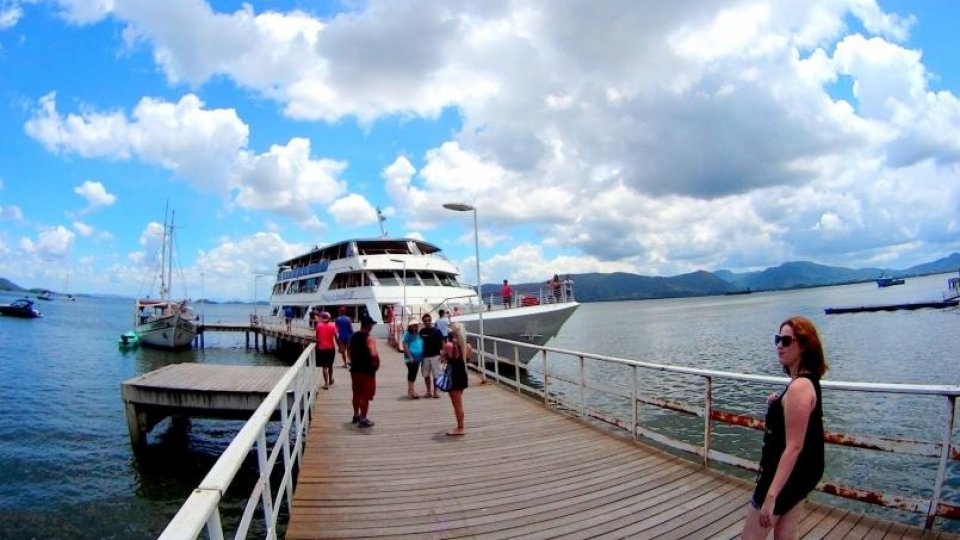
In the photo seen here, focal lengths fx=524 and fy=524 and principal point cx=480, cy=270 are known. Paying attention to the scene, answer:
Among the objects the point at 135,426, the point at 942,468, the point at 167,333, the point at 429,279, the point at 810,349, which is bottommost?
the point at 135,426

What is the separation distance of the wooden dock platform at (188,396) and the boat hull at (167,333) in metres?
30.4

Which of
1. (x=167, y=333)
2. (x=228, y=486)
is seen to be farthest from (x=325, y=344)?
(x=167, y=333)

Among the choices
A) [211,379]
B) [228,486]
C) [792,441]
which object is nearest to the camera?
[792,441]

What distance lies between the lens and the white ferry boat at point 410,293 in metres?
22.2

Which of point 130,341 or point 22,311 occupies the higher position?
point 22,311

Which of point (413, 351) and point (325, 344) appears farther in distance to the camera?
point (325, 344)

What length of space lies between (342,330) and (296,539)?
10.7 metres

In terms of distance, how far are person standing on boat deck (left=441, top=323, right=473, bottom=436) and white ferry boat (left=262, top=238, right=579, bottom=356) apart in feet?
43.0

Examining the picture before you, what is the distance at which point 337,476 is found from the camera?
19.0ft

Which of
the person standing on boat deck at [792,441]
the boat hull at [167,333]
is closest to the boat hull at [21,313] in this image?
the boat hull at [167,333]

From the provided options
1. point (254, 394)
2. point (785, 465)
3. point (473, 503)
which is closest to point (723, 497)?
point (473, 503)

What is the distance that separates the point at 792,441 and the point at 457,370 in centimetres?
538

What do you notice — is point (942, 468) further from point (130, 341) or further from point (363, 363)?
point (130, 341)

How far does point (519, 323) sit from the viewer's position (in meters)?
21.8
